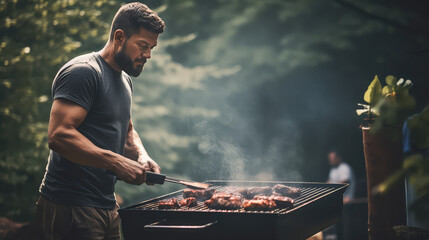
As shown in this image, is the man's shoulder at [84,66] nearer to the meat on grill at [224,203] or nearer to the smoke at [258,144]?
the meat on grill at [224,203]

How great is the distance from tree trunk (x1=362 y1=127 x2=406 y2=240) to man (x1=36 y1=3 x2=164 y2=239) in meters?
1.72

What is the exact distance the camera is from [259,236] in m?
2.45

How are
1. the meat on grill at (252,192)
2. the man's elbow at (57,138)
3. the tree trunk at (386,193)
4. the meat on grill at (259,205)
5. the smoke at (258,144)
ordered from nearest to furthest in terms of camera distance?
the man's elbow at (57,138)
the meat on grill at (259,205)
the tree trunk at (386,193)
the meat on grill at (252,192)
the smoke at (258,144)

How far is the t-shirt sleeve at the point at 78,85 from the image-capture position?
7.72 ft

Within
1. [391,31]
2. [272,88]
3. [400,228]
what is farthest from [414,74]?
[400,228]

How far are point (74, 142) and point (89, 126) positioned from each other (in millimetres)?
292

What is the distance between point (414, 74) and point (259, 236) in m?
9.83

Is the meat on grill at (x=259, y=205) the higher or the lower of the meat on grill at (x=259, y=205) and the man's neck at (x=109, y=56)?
the lower

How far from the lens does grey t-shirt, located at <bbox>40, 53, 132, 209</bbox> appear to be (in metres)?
2.42

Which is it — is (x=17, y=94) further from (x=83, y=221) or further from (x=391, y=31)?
(x=391, y=31)

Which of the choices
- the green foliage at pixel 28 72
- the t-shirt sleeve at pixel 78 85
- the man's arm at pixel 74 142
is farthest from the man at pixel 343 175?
the t-shirt sleeve at pixel 78 85

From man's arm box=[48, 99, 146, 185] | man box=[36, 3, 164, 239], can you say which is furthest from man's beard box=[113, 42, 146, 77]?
man's arm box=[48, 99, 146, 185]

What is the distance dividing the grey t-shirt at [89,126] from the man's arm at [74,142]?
0.07 meters

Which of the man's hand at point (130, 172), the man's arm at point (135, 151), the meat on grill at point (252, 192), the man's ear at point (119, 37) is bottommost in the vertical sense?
the man's hand at point (130, 172)
